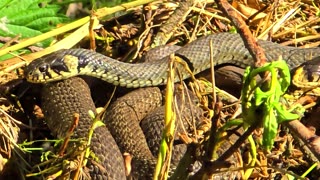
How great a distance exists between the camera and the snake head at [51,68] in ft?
15.6

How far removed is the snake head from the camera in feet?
15.6

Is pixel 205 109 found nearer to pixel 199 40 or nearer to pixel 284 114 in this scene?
pixel 199 40

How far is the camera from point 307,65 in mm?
4906

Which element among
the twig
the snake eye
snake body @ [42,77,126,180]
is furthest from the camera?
the snake eye

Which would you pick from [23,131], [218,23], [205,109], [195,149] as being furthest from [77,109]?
[195,149]

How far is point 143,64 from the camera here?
5.09m

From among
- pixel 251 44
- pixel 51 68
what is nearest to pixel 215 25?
pixel 51 68

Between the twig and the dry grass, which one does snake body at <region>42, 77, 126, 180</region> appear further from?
the twig

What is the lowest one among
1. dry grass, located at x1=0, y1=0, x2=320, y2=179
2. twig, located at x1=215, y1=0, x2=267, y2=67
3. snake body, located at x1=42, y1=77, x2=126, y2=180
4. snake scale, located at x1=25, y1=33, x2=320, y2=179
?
snake body, located at x1=42, y1=77, x2=126, y2=180

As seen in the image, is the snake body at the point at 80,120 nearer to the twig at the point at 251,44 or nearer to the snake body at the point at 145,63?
the snake body at the point at 145,63

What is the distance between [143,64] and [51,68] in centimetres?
67

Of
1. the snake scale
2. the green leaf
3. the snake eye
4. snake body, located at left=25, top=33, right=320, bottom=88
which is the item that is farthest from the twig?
the green leaf

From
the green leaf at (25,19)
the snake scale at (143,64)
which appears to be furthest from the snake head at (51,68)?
the green leaf at (25,19)

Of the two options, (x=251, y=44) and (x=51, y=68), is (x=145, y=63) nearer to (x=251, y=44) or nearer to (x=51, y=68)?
(x=51, y=68)
